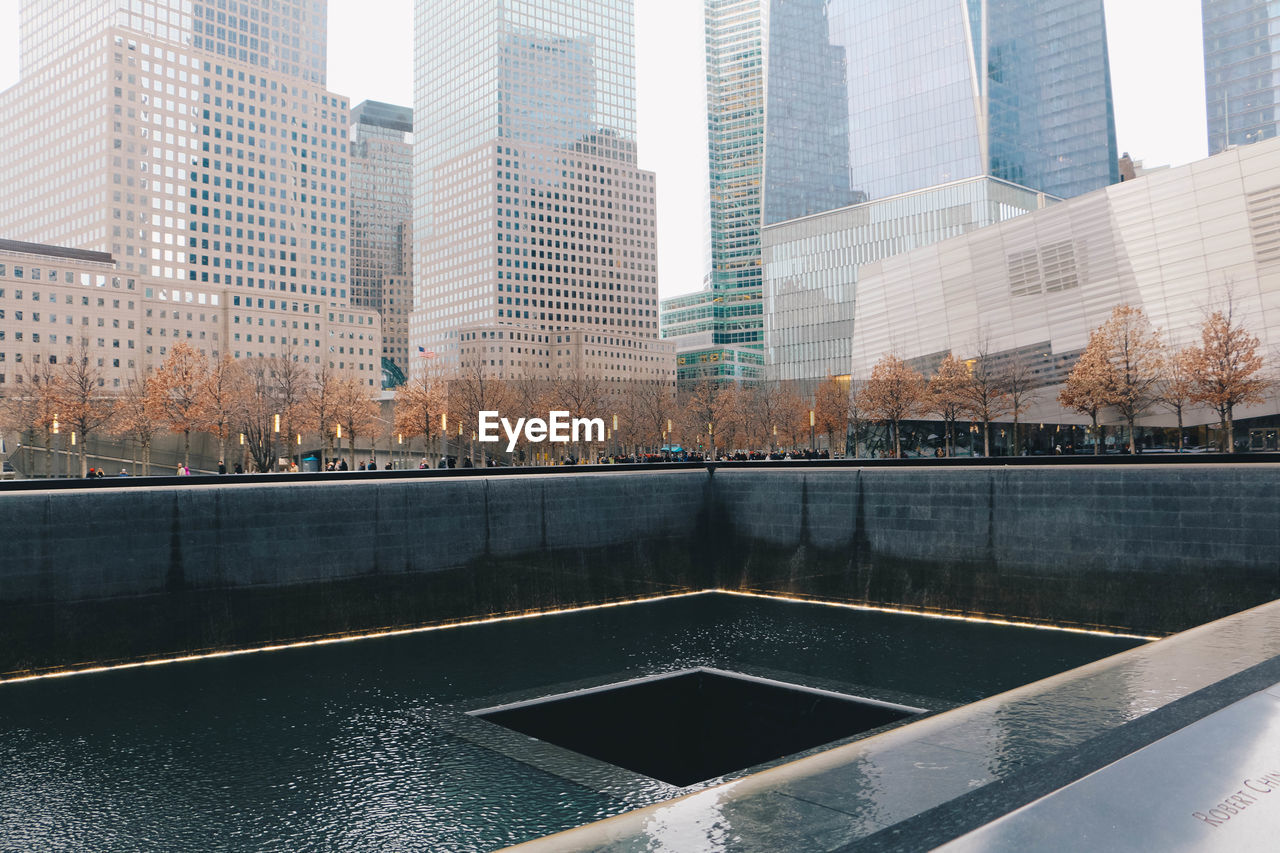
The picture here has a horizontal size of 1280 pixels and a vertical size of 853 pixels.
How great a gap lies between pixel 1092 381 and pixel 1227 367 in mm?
8098

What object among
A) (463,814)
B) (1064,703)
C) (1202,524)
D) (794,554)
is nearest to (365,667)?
(463,814)

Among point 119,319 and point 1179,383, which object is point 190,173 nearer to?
point 119,319

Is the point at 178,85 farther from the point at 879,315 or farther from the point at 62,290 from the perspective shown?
the point at 879,315

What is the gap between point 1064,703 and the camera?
22.1ft

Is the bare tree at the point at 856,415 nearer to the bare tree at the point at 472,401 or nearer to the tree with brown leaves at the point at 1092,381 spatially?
the tree with brown leaves at the point at 1092,381

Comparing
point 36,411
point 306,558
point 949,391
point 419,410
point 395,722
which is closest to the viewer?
point 395,722

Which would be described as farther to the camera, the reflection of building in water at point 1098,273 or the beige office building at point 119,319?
the beige office building at point 119,319

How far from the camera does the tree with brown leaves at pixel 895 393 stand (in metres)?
74.4

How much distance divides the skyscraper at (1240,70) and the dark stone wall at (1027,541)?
169m

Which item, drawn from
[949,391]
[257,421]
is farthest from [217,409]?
[949,391]

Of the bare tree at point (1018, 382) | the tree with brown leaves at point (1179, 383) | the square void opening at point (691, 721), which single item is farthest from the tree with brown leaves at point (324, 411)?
the square void opening at point (691, 721)

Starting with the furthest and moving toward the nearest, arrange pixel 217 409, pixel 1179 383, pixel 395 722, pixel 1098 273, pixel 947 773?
pixel 217 409 → pixel 1098 273 → pixel 1179 383 → pixel 395 722 → pixel 947 773

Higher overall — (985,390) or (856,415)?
(985,390)

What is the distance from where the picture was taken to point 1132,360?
58312mm
